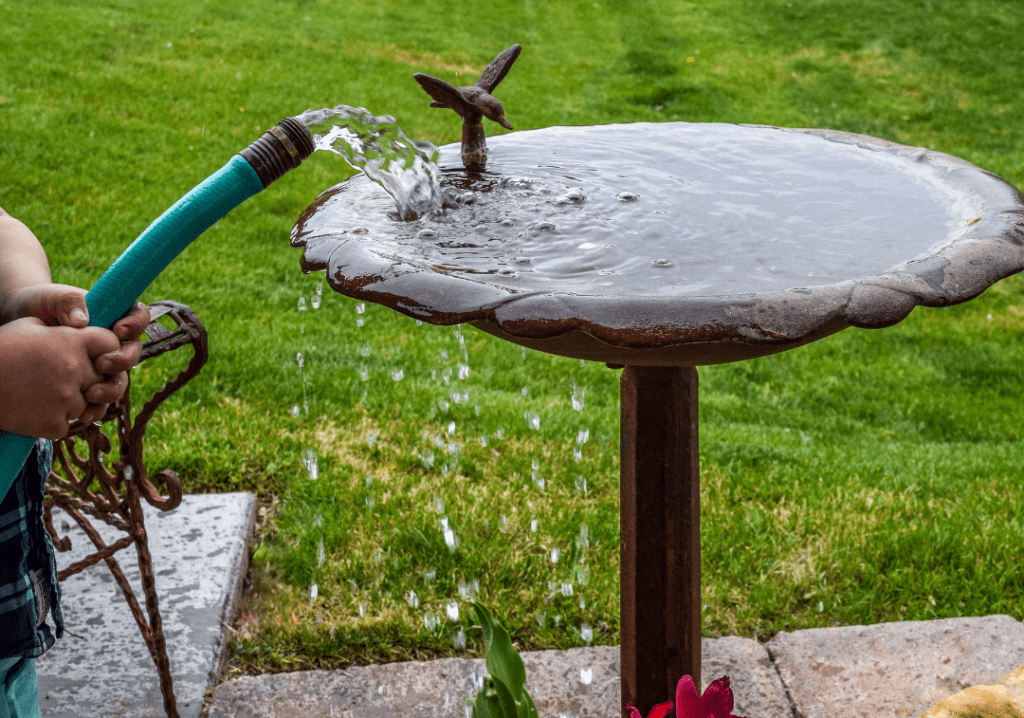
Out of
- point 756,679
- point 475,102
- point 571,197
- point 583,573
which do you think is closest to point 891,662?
point 756,679

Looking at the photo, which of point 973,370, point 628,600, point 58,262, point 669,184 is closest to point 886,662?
point 628,600

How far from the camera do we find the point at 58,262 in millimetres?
5027

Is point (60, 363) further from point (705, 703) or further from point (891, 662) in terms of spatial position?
point (891, 662)

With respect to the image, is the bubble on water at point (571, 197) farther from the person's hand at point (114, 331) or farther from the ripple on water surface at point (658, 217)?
the person's hand at point (114, 331)

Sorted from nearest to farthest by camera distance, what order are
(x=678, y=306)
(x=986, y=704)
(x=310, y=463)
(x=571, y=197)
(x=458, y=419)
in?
(x=678, y=306), (x=986, y=704), (x=571, y=197), (x=310, y=463), (x=458, y=419)

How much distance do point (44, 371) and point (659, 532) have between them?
4.25 feet

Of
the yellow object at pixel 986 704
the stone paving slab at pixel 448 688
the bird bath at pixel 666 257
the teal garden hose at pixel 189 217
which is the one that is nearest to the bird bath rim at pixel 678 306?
the bird bath at pixel 666 257

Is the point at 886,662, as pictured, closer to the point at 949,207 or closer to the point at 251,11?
the point at 949,207

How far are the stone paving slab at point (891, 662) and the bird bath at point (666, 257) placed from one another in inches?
21.1

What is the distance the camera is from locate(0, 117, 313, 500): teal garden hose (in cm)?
135

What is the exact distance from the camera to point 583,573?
293cm

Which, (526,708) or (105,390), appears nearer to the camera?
(105,390)

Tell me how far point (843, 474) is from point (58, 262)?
4.20 m

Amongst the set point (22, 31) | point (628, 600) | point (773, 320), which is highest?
point (22, 31)
